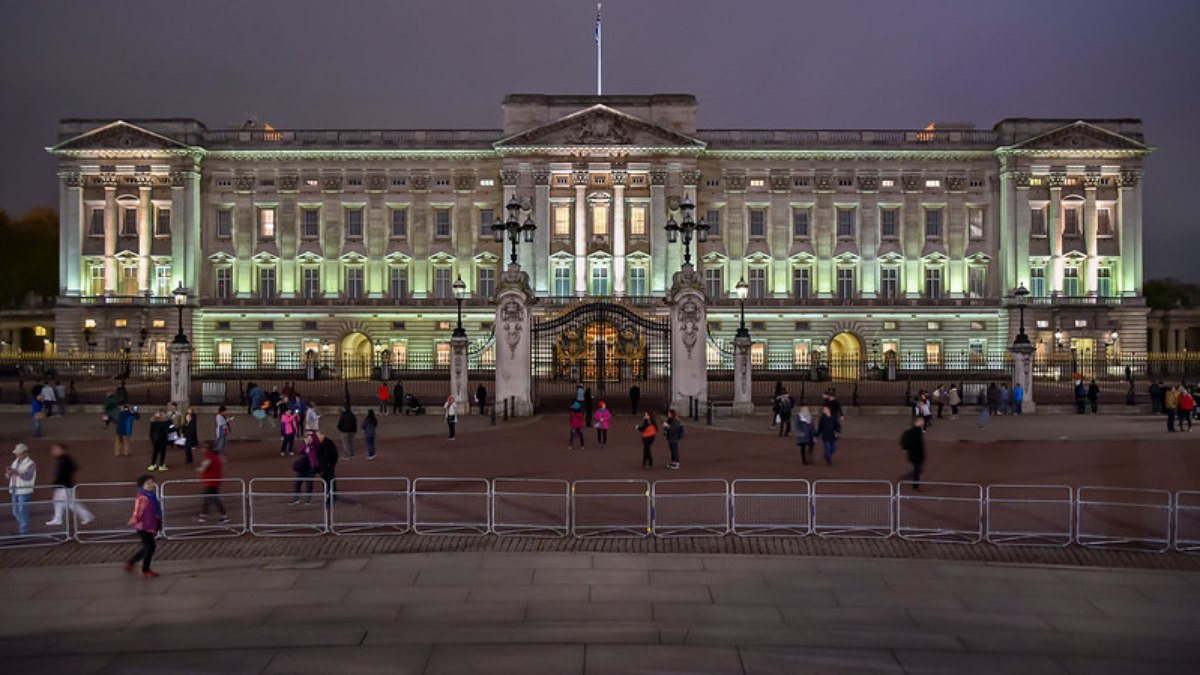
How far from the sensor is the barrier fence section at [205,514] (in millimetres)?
13719

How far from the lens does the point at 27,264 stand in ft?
302

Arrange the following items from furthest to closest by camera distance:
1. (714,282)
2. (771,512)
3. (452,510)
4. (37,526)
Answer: (714,282) < (452,510) < (771,512) < (37,526)

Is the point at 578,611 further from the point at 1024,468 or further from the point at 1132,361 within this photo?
the point at 1132,361

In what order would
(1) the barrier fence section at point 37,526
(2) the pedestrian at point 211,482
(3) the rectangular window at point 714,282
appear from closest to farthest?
1. (1) the barrier fence section at point 37,526
2. (2) the pedestrian at point 211,482
3. (3) the rectangular window at point 714,282

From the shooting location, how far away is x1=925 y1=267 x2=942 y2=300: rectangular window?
65.4 metres

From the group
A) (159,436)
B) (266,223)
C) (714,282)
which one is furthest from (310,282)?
(159,436)

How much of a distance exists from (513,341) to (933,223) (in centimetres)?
4502

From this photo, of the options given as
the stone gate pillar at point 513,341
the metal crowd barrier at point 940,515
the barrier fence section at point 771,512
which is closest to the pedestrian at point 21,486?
the barrier fence section at point 771,512

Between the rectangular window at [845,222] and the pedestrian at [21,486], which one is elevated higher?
the rectangular window at [845,222]

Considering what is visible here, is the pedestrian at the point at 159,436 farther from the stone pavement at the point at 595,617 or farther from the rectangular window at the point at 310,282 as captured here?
the rectangular window at the point at 310,282

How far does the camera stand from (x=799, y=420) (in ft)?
67.5

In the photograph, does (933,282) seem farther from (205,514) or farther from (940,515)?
(205,514)

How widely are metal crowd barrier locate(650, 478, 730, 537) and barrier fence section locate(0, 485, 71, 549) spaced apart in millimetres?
9142

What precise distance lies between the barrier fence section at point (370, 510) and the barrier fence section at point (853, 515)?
21.9 ft
